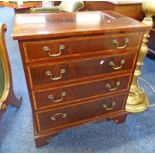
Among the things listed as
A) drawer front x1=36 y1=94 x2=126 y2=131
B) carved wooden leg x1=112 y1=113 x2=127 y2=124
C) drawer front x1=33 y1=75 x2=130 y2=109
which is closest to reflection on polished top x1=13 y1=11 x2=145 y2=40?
drawer front x1=33 y1=75 x2=130 y2=109

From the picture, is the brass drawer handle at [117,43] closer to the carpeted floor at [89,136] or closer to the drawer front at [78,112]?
the drawer front at [78,112]

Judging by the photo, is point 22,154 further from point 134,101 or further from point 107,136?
point 134,101

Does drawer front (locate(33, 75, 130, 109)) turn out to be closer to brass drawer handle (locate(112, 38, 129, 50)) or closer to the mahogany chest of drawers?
the mahogany chest of drawers

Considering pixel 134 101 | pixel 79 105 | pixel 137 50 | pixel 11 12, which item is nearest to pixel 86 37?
pixel 137 50

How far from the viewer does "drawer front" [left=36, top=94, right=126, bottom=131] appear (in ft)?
3.86

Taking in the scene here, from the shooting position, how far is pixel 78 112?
1.25m

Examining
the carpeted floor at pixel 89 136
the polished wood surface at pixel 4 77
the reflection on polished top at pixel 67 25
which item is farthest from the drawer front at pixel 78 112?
the reflection on polished top at pixel 67 25

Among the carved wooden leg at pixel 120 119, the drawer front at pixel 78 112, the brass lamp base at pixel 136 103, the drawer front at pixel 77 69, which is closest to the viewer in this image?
the drawer front at pixel 77 69

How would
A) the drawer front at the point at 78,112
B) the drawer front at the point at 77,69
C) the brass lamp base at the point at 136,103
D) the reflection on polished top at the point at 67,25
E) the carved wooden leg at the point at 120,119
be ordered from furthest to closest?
the brass lamp base at the point at 136,103
the carved wooden leg at the point at 120,119
the drawer front at the point at 78,112
the drawer front at the point at 77,69
the reflection on polished top at the point at 67,25

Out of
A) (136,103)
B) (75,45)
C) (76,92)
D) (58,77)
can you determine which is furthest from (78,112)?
(136,103)

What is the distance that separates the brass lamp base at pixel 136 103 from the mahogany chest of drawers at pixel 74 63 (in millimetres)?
301

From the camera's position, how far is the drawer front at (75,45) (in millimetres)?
901

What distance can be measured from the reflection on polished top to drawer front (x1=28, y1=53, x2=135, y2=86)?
0.18 meters

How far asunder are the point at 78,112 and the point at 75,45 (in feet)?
1.65
